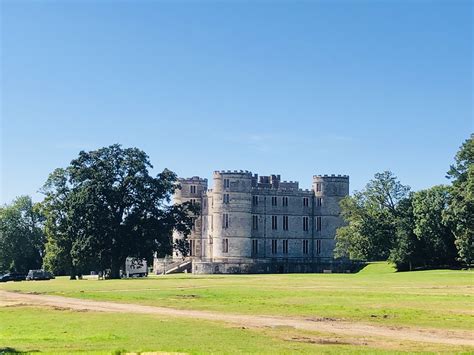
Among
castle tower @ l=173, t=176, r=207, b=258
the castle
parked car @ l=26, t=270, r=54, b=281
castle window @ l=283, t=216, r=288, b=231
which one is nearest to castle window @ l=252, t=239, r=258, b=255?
the castle

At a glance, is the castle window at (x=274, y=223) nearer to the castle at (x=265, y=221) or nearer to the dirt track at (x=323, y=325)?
the castle at (x=265, y=221)

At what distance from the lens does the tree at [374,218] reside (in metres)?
92.2

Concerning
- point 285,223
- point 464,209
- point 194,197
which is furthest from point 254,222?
point 464,209

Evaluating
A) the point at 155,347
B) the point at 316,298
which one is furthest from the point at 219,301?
the point at 155,347

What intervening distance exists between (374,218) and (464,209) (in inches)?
755

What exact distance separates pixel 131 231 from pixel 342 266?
131ft

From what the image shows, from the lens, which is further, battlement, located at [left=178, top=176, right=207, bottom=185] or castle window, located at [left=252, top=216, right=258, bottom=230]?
battlement, located at [left=178, top=176, right=207, bottom=185]

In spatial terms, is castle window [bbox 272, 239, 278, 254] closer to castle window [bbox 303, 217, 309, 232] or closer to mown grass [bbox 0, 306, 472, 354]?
castle window [bbox 303, 217, 309, 232]

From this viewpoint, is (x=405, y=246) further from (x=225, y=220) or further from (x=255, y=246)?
(x=255, y=246)

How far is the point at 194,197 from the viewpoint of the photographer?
122188mm

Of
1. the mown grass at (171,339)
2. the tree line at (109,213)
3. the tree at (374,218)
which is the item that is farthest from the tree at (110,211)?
the mown grass at (171,339)

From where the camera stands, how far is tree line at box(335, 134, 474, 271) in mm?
76312

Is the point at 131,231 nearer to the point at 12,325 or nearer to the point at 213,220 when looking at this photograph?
the point at 213,220

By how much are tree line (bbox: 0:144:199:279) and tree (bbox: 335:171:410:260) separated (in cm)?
2137
